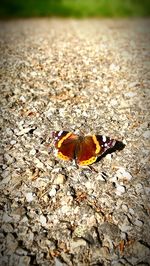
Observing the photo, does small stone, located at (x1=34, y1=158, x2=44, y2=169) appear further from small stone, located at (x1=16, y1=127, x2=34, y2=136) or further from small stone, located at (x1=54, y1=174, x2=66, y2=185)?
small stone, located at (x1=16, y1=127, x2=34, y2=136)

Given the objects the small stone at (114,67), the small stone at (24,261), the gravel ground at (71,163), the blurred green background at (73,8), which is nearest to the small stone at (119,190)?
the gravel ground at (71,163)

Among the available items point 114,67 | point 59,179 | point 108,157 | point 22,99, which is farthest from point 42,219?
point 114,67

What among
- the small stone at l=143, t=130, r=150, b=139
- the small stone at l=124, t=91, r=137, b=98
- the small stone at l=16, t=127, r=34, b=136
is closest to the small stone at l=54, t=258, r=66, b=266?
the small stone at l=16, t=127, r=34, b=136

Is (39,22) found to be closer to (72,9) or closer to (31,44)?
(72,9)

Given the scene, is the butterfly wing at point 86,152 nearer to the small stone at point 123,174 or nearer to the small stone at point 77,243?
the small stone at point 123,174

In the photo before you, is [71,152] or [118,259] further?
[71,152]

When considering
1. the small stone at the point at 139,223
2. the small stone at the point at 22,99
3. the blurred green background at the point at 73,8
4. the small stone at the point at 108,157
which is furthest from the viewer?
the blurred green background at the point at 73,8

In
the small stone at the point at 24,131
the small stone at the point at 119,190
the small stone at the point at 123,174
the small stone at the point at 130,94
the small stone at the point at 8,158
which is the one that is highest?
the small stone at the point at 130,94

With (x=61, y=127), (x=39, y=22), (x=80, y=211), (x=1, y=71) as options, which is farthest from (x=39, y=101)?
(x=39, y=22)
